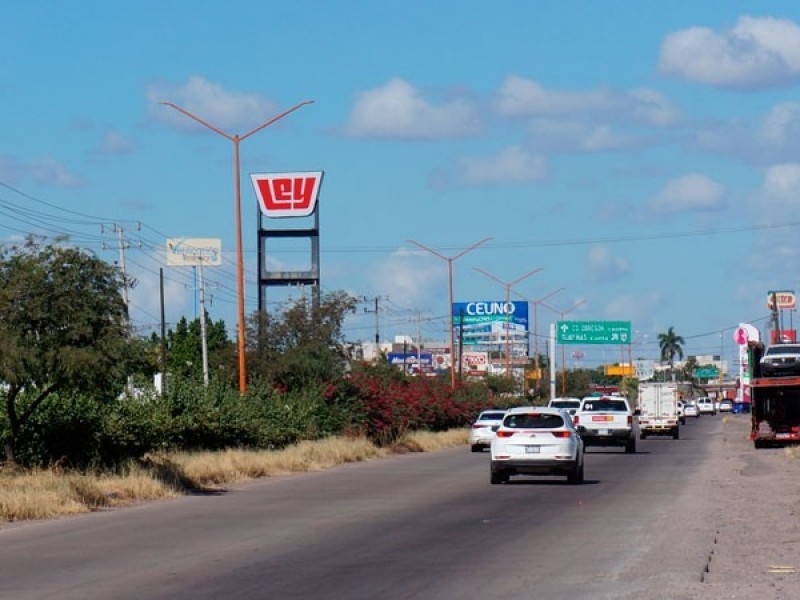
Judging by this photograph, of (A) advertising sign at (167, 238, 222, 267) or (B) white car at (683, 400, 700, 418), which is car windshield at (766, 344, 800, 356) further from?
(B) white car at (683, 400, 700, 418)

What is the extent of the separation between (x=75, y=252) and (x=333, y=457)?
1716 cm

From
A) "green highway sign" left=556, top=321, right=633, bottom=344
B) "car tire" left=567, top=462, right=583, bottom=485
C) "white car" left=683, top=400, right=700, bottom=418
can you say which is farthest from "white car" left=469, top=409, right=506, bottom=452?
"white car" left=683, top=400, right=700, bottom=418

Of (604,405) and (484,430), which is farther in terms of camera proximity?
(484,430)

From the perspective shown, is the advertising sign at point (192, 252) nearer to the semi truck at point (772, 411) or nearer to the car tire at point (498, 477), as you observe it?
the semi truck at point (772, 411)

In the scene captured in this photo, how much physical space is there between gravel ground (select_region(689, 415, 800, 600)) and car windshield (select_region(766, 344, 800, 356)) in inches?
397

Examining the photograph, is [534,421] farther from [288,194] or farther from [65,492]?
[288,194]

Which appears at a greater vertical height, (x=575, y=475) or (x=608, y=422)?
(x=608, y=422)

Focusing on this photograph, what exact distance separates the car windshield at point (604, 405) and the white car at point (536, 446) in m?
17.3

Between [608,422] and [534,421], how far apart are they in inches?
701

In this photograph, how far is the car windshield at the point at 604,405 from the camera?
160ft

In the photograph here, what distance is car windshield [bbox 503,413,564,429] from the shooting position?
31375 mm

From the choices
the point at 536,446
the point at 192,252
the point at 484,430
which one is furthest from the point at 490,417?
the point at 192,252

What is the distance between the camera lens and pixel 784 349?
49.1 meters

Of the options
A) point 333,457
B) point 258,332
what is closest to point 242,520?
point 333,457
